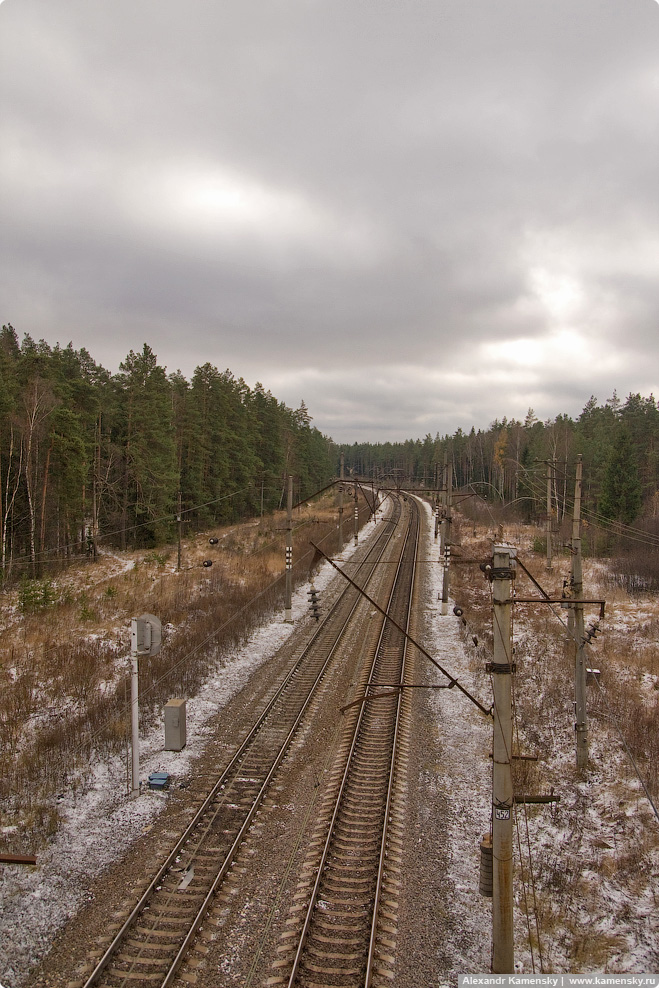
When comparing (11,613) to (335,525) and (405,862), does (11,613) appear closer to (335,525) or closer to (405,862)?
(405,862)

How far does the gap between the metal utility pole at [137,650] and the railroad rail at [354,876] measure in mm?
3738

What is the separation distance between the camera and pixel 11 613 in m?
22.1

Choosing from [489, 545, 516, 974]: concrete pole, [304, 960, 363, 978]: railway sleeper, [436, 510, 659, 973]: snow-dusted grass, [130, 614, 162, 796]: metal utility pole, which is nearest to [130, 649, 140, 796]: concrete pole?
[130, 614, 162, 796]: metal utility pole

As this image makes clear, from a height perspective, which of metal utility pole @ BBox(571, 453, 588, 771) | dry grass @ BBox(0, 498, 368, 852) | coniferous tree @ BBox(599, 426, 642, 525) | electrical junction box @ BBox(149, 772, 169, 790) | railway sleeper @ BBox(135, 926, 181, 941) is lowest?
railway sleeper @ BBox(135, 926, 181, 941)

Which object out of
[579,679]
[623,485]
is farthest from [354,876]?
[623,485]

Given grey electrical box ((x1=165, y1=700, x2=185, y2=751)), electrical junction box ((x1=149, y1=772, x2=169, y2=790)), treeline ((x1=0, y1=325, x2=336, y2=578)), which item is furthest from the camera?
treeline ((x1=0, y1=325, x2=336, y2=578))

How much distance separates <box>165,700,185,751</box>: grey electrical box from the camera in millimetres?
12516

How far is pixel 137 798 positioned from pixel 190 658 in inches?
272

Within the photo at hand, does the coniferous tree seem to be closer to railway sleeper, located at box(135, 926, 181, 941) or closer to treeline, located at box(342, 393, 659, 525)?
treeline, located at box(342, 393, 659, 525)

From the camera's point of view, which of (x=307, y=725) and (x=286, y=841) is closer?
(x=286, y=841)

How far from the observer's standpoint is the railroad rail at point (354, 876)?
7.07 meters

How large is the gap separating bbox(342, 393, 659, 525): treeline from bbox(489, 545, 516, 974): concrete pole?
415 cm

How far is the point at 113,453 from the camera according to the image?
3738cm

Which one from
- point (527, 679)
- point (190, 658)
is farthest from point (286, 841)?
point (527, 679)
